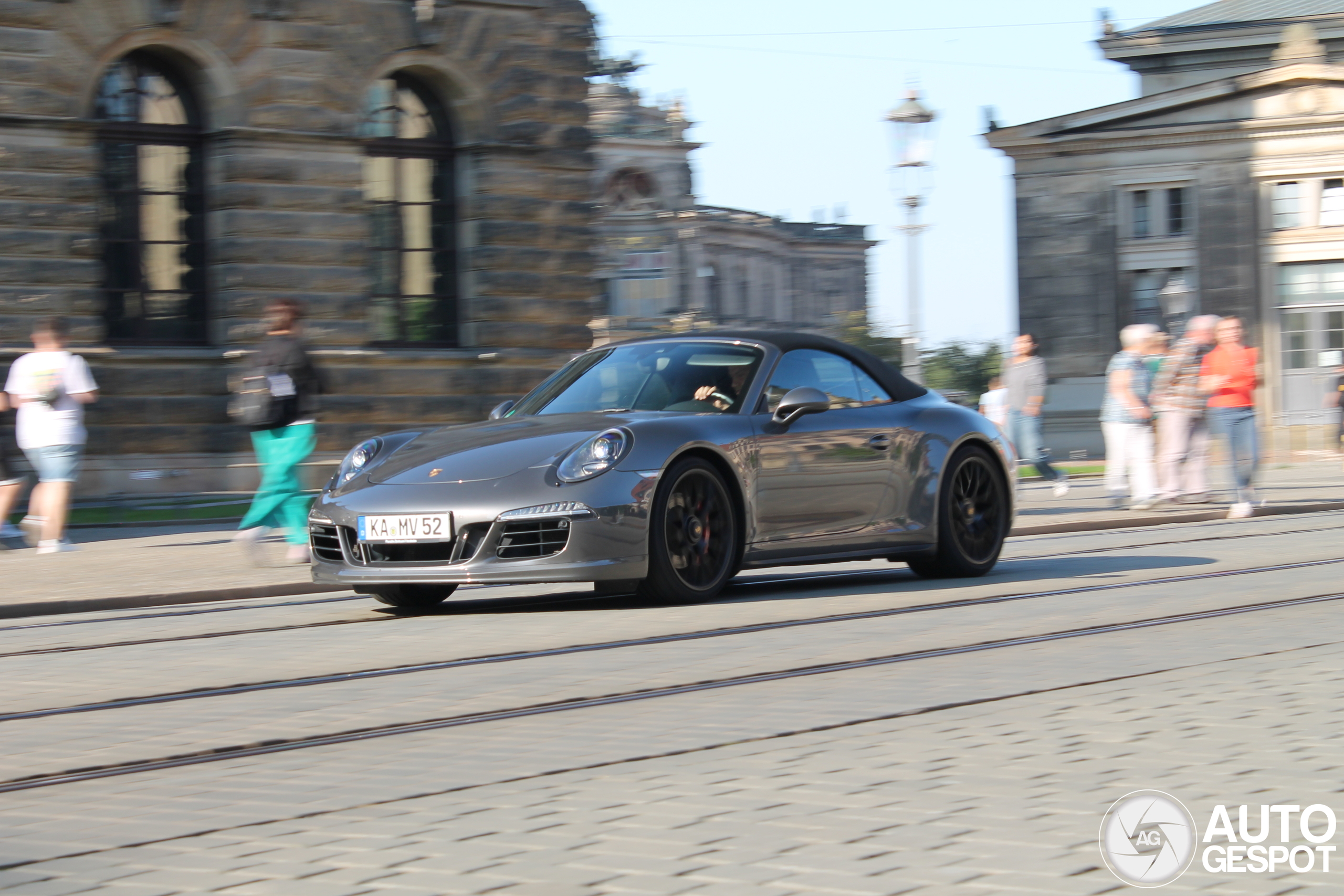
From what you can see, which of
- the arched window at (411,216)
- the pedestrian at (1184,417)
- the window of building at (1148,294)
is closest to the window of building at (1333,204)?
the window of building at (1148,294)

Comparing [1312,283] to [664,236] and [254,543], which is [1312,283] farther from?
[664,236]

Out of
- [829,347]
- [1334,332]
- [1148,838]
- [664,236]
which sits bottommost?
[1148,838]

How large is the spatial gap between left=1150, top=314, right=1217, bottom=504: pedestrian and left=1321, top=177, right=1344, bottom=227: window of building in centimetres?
3461

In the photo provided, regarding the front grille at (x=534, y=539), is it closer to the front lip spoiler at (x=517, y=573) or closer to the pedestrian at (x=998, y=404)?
the front lip spoiler at (x=517, y=573)

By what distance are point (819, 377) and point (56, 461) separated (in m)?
6.82

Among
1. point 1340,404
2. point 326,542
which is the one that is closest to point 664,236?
point 1340,404

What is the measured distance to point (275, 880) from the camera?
12.5 ft

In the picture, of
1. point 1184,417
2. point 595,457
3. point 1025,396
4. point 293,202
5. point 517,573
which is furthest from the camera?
point 293,202

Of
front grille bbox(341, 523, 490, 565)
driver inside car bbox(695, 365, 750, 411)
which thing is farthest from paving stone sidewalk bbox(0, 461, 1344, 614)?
driver inside car bbox(695, 365, 750, 411)

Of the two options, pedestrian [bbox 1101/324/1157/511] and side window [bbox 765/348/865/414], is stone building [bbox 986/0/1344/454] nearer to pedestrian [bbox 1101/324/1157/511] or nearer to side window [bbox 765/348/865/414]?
pedestrian [bbox 1101/324/1157/511]

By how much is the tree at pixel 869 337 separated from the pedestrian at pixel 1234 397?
157ft

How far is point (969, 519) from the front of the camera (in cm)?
1070

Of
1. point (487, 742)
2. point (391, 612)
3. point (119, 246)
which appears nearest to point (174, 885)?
point (487, 742)

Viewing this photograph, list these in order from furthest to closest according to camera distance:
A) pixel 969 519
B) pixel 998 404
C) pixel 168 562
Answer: pixel 998 404 < pixel 168 562 < pixel 969 519
